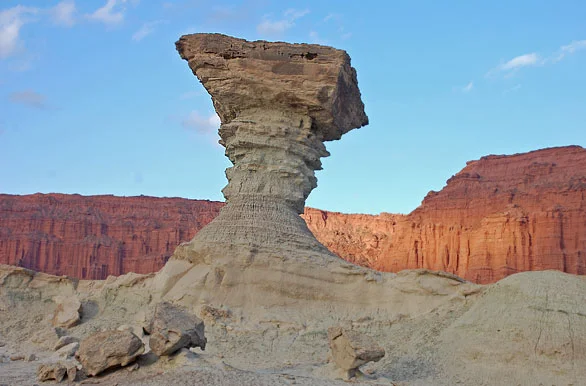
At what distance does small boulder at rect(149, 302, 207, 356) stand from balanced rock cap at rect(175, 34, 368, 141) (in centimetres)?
808

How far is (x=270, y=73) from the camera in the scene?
19.1 m

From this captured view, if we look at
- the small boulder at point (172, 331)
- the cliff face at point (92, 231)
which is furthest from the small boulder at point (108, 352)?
the cliff face at point (92, 231)

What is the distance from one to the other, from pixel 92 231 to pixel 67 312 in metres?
63.5

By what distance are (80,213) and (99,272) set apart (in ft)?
24.6

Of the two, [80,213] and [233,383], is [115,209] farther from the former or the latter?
[233,383]

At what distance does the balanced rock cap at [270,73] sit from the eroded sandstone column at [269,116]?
3 centimetres

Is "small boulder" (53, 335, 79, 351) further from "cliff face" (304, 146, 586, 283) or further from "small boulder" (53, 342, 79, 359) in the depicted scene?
→ "cliff face" (304, 146, 586, 283)

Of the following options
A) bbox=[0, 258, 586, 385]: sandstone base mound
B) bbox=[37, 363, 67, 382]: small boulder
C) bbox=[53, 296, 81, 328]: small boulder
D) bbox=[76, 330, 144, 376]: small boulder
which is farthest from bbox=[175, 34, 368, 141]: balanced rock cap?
bbox=[37, 363, 67, 382]: small boulder

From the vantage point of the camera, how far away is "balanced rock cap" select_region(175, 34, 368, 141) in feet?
62.4

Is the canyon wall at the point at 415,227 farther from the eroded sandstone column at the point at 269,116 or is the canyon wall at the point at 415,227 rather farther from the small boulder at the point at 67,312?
the small boulder at the point at 67,312

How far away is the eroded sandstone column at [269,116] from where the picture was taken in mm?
18672

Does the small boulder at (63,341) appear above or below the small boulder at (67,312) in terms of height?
below

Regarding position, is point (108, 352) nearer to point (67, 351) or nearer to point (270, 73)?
point (67, 351)

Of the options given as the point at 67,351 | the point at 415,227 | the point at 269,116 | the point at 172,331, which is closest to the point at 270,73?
the point at 269,116
